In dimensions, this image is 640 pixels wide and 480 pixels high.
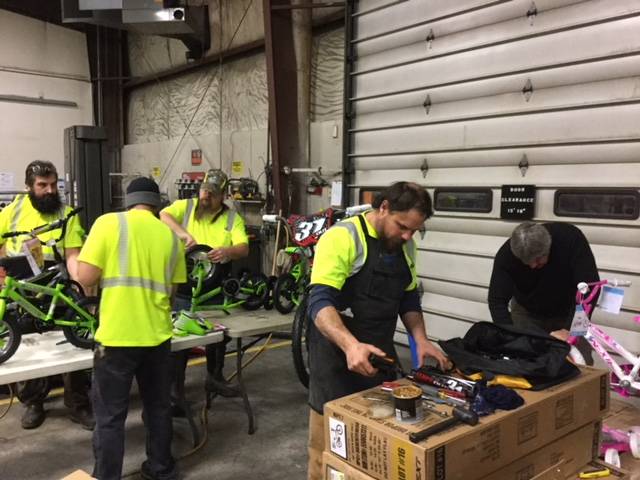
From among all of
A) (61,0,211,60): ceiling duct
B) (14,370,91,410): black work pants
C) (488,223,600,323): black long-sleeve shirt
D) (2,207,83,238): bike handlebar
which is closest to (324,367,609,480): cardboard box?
(488,223,600,323): black long-sleeve shirt

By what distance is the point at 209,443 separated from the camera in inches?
128

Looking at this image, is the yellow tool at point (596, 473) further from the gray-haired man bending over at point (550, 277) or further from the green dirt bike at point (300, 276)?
the green dirt bike at point (300, 276)

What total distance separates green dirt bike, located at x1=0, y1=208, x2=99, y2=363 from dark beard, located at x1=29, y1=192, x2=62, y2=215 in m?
0.20

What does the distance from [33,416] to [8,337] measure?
3.58ft

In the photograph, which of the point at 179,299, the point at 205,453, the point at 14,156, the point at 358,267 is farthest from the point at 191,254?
the point at 14,156

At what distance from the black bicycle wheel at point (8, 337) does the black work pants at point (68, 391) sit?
35.8 inches

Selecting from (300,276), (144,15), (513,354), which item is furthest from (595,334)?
(144,15)

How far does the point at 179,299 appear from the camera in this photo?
11.9 feet

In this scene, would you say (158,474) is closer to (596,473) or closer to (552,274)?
(596,473)

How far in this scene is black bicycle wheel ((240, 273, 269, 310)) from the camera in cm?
390

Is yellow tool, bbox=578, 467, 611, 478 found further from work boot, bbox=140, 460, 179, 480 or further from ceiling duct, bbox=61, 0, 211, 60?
ceiling duct, bbox=61, 0, 211, 60

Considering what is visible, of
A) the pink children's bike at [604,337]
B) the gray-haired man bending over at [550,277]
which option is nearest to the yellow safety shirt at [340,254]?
the gray-haired man bending over at [550,277]

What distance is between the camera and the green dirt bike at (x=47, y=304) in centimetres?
274

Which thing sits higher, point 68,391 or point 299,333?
point 299,333
